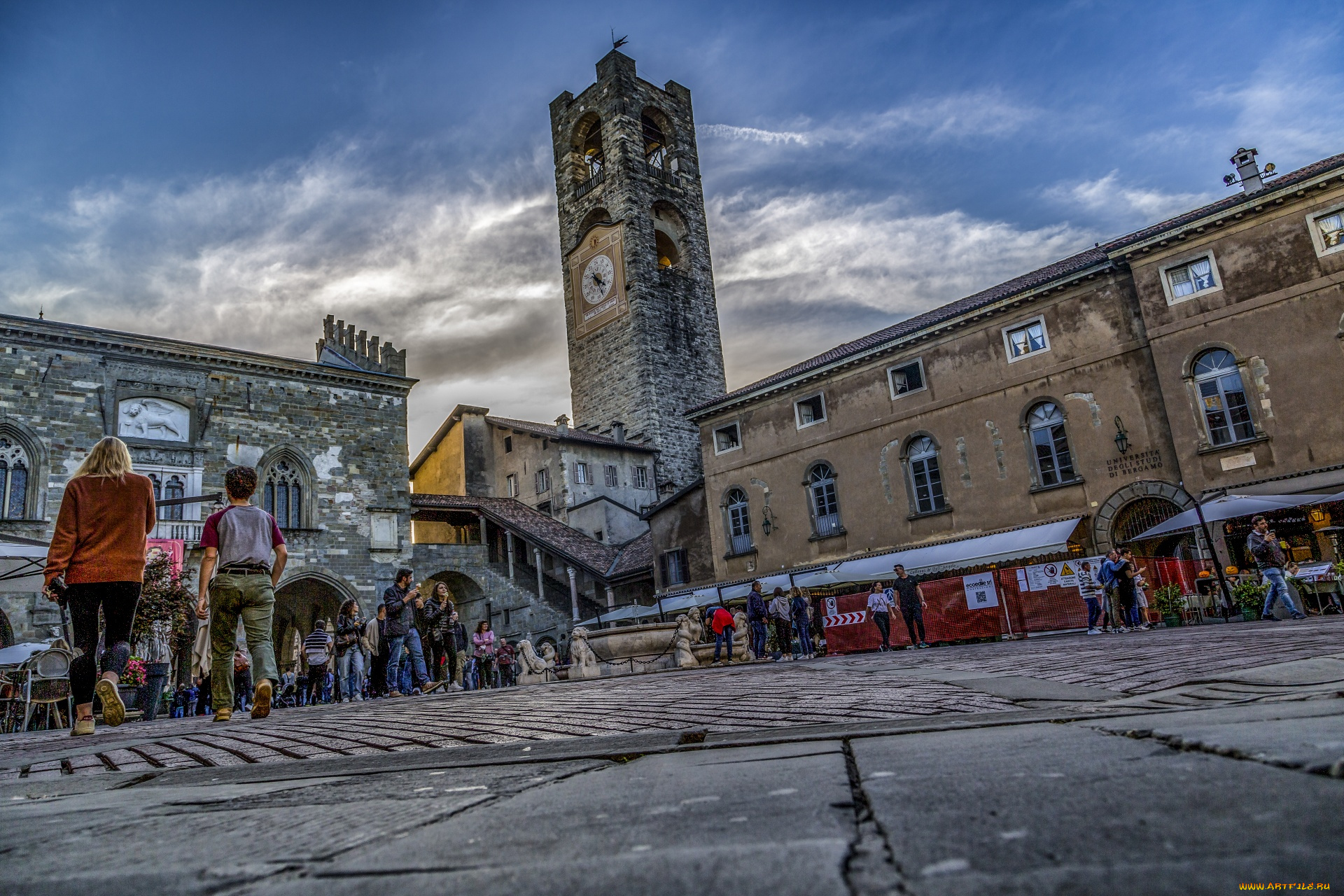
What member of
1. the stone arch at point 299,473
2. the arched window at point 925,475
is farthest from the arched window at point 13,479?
the arched window at point 925,475

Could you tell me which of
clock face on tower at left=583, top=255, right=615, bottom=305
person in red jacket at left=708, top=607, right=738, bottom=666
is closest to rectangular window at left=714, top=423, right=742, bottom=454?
person in red jacket at left=708, top=607, right=738, bottom=666

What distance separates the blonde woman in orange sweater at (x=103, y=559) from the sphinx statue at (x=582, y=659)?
9.05 metres

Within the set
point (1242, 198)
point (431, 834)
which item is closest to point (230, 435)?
point (1242, 198)

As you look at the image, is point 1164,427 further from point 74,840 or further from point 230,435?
point 230,435

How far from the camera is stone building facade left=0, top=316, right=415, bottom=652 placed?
86.1ft

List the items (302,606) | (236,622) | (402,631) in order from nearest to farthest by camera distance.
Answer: (236,622) < (402,631) < (302,606)

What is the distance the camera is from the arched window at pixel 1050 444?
22.1m

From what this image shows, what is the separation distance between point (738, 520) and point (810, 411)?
4.23 meters

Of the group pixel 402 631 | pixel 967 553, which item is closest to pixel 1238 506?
pixel 967 553

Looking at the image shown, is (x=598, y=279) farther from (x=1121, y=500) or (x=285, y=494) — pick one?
(x=1121, y=500)

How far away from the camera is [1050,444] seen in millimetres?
22391

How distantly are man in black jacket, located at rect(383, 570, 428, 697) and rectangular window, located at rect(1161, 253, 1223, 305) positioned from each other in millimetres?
17957

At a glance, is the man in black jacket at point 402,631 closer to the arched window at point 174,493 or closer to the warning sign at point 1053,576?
the warning sign at point 1053,576

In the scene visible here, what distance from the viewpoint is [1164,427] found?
67.6 ft
